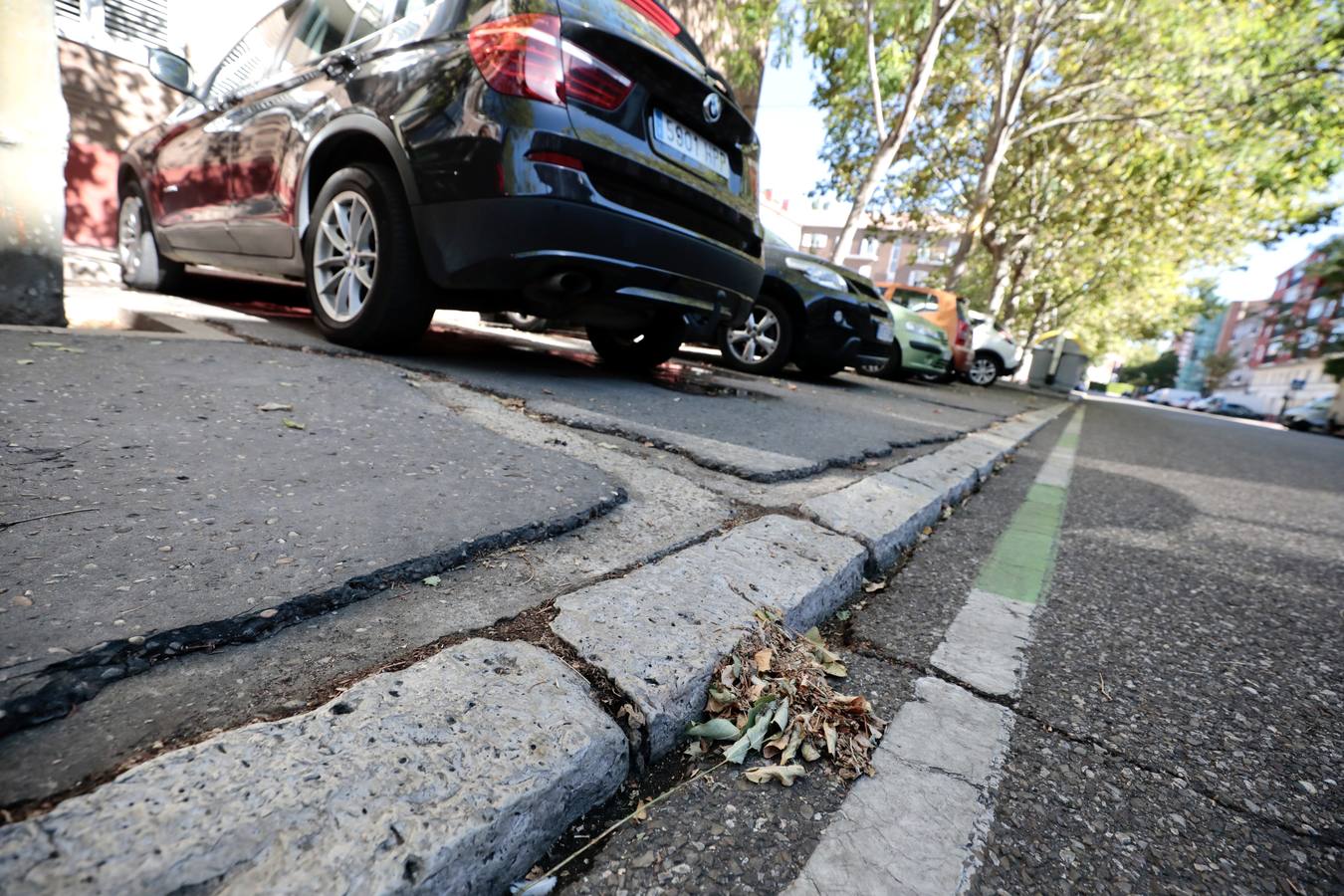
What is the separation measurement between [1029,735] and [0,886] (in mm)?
1461

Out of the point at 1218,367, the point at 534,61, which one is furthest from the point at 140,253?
the point at 1218,367

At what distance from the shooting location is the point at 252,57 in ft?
15.0

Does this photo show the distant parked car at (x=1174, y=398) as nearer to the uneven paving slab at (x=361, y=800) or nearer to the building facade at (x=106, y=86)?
the building facade at (x=106, y=86)

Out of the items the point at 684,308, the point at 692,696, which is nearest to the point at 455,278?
the point at 684,308

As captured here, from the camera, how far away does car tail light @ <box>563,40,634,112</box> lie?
9.14ft

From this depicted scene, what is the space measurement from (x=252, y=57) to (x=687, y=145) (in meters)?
3.45

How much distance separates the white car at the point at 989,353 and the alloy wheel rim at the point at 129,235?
46.5ft

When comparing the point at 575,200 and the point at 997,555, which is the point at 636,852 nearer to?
the point at 997,555

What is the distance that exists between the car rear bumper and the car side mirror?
278 cm

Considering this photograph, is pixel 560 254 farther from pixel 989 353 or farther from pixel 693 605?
pixel 989 353

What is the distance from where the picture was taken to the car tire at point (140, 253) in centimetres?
520

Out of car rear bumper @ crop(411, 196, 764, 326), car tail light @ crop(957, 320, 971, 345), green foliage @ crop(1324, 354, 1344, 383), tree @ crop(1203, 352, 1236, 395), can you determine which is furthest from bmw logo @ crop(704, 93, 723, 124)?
tree @ crop(1203, 352, 1236, 395)

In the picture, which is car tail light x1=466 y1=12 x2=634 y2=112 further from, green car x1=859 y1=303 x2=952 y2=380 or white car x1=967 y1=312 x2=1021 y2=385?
white car x1=967 y1=312 x2=1021 y2=385

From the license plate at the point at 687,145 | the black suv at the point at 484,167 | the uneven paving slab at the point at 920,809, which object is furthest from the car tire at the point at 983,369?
the uneven paving slab at the point at 920,809
